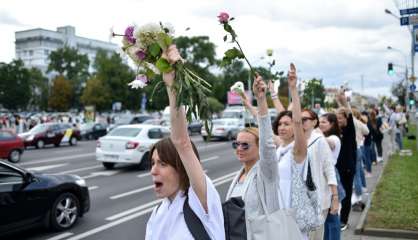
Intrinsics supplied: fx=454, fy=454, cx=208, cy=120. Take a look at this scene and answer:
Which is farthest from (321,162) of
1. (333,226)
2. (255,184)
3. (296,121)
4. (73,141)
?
(73,141)

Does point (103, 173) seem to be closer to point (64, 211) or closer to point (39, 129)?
point (64, 211)

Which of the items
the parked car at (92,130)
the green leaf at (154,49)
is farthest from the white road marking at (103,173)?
the parked car at (92,130)

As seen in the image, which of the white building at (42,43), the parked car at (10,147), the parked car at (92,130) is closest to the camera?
the parked car at (10,147)

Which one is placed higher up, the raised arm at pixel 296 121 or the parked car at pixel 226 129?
the raised arm at pixel 296 121

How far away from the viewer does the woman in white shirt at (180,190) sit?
2.15m

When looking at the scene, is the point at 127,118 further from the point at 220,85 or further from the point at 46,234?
the point at 220,85

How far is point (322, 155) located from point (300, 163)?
73cm

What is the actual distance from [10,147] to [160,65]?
1810 centimetres

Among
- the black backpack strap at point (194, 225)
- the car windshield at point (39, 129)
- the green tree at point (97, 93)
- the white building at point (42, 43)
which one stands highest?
the white building at point (42, 43)

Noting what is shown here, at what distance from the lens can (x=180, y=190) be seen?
2.32 metres

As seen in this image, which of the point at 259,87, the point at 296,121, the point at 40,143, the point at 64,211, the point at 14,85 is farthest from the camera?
the point at 14,85

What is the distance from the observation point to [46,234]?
Result: 24.2ft

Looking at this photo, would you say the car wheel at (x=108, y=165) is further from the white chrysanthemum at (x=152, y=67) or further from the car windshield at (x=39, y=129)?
the white chrysanthemum at (x=152, y=67)

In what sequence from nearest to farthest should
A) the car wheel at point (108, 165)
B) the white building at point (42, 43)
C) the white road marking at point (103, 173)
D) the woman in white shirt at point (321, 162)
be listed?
the woman in white shirt at point (321, 162)
the white road marking at point (103, 173)
the car wheel at point (108, 165)
the white building at point (42, 43)
